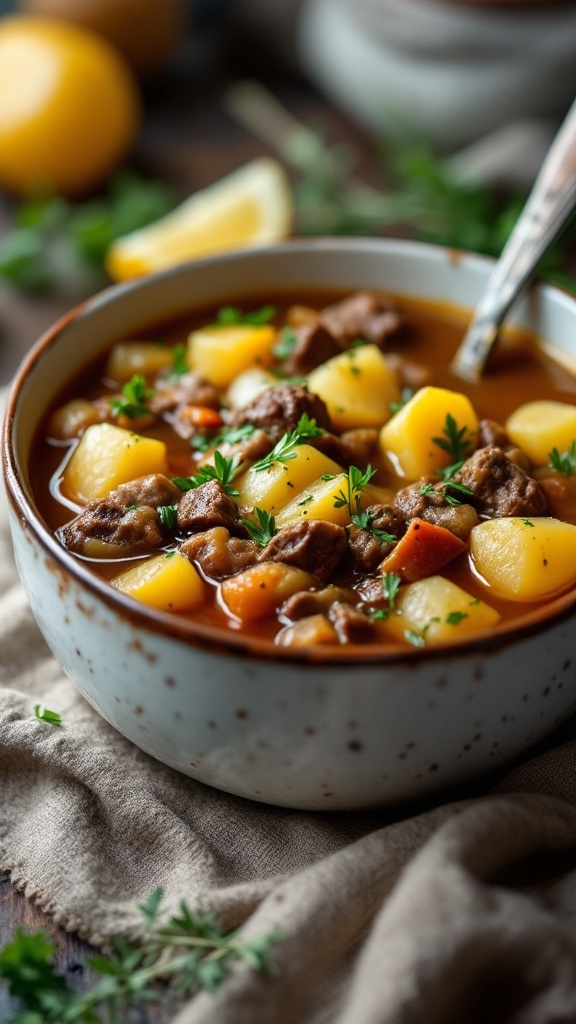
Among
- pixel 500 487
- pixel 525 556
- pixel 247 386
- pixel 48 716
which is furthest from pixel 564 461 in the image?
pixel 48 716

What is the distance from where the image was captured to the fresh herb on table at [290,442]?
3.04 meters

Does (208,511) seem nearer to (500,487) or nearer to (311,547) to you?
(311,547)

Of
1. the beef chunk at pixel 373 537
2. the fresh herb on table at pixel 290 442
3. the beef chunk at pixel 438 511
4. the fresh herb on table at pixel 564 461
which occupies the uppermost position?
the fresh herb on table at pixel 290 442

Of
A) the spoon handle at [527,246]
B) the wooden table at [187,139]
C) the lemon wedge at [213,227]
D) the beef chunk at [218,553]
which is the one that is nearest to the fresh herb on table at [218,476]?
the beef chunk at [218,553]

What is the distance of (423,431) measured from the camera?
3.27 meters

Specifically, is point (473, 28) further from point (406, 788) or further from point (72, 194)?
point (406, 788)

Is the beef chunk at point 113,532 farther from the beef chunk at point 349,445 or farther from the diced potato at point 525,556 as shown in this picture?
the diced potato at point 525,556

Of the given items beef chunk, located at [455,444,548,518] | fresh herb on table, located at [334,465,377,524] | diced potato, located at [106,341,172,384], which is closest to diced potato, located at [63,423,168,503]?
diced potato, located at [106,341,172,384]

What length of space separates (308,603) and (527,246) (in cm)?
162

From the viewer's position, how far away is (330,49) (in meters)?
6.19

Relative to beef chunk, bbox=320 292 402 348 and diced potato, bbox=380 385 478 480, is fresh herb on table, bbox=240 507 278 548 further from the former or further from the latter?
beef chunk, bbox=320 292 402 348

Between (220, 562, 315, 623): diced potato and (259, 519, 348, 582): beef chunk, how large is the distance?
0.12 ft

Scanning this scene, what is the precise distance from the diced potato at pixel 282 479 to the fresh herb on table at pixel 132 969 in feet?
3.54

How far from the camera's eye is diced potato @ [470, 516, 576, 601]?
2.81m
